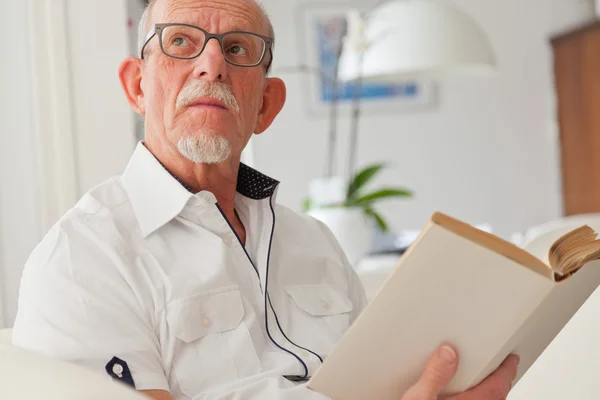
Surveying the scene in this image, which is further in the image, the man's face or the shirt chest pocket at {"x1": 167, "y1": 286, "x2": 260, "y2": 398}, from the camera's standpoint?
the man's face

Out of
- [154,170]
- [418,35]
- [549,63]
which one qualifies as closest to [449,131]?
[549,63]

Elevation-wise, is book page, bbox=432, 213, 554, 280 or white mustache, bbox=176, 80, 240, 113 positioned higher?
white mustache, bbox=176, 80, 240, 113

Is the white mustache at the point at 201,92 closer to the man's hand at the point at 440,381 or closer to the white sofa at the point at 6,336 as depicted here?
the white sofa at the point at 6,336

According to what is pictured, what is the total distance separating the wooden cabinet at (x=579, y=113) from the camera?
4387 millimetres

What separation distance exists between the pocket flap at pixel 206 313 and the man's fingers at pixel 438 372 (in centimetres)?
33

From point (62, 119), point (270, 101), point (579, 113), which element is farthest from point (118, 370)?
point (579, 113)

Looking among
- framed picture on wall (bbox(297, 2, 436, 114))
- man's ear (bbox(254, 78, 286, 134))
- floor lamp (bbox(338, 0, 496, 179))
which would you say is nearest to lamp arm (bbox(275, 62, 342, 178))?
framed picture on wall (bbox(297, 2, 436, 114))

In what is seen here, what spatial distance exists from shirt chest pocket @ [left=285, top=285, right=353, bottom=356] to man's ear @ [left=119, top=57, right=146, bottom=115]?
1.26ft

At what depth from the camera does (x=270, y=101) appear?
1310 mm

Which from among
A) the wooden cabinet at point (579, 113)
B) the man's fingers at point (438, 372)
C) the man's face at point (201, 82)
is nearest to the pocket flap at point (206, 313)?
the man's face at point (201, 82)

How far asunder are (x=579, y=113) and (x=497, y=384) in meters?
3.97

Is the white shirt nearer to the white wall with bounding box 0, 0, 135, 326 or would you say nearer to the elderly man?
the elderly man

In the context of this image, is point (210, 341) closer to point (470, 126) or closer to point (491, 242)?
point (491, 242)

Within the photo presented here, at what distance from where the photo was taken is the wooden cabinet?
4387 millimetres
